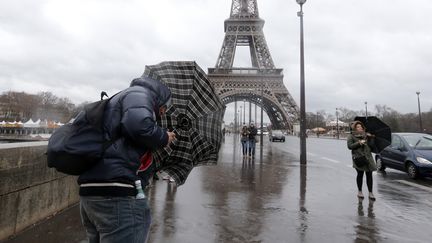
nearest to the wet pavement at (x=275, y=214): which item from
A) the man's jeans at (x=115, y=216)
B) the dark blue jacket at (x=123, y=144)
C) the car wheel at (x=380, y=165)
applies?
the man's jeans at (x=115, y=216)

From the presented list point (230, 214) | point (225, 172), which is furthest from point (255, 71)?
point (230, 214)

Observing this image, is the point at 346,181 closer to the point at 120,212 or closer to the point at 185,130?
the point at 185,130

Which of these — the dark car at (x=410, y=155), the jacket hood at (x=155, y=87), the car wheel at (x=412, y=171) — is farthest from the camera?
the car wheel at (x=412, y=171)

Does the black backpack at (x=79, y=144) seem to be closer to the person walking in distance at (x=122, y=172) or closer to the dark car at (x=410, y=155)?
the person walking in distance at (x=122, y=172)

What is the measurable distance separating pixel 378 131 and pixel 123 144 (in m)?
6.01

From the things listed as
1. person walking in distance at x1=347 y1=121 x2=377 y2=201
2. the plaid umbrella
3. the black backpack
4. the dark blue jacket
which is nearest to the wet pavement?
person walking in distance at x1=347 y1=121 x2=377 y2=201

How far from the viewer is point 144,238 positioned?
214 cm

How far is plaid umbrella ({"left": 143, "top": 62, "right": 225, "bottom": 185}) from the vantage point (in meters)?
3.00

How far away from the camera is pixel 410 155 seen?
10094 millimetres

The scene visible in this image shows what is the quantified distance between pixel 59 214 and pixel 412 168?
32.2 feet

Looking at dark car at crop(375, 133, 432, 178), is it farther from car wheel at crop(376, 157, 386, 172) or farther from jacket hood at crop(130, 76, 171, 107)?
jacket hood at crop(130, 76, 171, 107)

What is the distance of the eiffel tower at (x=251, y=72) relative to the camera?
56.1m

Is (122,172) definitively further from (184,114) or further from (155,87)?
(184,114)

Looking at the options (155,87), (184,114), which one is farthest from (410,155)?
(155,87)
